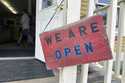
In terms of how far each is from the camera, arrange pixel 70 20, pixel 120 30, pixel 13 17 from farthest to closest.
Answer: pixel 13 17 < pixel 120 30 < pixel 70 20

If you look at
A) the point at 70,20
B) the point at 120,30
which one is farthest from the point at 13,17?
the point at 70,20

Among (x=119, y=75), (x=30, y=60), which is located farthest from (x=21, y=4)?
(x=119, y=75)

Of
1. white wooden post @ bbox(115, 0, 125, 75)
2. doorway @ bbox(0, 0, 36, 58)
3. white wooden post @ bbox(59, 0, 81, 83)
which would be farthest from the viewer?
doorway @ bbox(0, 0, 36, 58)

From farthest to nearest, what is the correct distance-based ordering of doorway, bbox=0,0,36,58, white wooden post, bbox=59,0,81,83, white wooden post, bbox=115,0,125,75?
doorway, bbox=0,0,36,58 < white wooden post, bbox=115,0,125,75 < white wooden post, bbox=59,0,81,83

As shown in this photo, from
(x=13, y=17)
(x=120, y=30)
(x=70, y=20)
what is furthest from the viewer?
(x=13, y=17)

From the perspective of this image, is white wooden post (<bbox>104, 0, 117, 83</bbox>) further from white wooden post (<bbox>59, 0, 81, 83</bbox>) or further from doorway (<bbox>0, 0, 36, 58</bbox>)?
doorway (<bbox>0, 0, 36, 58</bbox>)

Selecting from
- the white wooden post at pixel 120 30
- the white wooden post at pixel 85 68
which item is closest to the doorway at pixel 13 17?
the white wooden post at pixel 120 30

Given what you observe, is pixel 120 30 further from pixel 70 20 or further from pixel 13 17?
pixel 13 17

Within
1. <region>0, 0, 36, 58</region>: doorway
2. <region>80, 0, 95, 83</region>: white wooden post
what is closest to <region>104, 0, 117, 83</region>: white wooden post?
<region>80, 0, 95, 83</region>: white wooden post

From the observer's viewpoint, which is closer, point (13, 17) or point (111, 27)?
point (111, 27)

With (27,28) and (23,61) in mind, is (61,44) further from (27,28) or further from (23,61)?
(27,28)

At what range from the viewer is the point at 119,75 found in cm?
417

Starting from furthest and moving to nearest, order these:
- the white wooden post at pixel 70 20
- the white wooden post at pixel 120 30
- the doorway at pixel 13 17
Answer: the doorway at pixel 13 17 < the white wooden post at pixel 120 30 < the white wooden post at pixel 70 20

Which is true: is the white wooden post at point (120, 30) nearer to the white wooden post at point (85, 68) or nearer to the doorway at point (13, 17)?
the white wooden post at point (85, 68)
